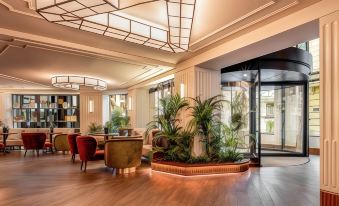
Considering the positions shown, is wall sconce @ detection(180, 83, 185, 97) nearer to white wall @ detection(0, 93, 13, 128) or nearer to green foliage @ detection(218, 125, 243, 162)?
A: green foliage @ detection(218, 125, 243, 162)

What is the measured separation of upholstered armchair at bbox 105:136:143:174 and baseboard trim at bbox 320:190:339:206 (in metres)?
4.12

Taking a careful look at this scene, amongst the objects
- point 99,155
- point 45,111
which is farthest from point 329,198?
point 45,111

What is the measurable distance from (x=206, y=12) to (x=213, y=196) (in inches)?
117

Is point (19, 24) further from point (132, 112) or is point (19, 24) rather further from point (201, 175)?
point (132, 112)

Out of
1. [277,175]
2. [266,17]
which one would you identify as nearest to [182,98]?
[277,175]

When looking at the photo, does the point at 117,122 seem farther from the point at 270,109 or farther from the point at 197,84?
the point at 270,109

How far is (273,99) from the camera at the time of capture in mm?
9875

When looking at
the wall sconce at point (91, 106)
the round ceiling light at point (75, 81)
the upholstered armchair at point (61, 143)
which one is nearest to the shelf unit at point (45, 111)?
the wall sconce at point (91, 106)

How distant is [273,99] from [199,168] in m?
5.30

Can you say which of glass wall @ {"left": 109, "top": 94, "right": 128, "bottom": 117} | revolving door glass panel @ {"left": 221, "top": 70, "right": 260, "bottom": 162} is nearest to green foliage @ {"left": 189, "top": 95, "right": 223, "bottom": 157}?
revolving door glass panel @ {"left": 221, "top": 70, "right": 260, "bottom": 162}

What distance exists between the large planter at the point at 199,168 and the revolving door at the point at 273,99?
100cm

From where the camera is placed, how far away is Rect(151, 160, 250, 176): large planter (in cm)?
591

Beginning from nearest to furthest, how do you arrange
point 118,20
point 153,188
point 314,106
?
1. point 118,20
2. point 153,188
3. point 314,106

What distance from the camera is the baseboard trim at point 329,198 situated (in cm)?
330
